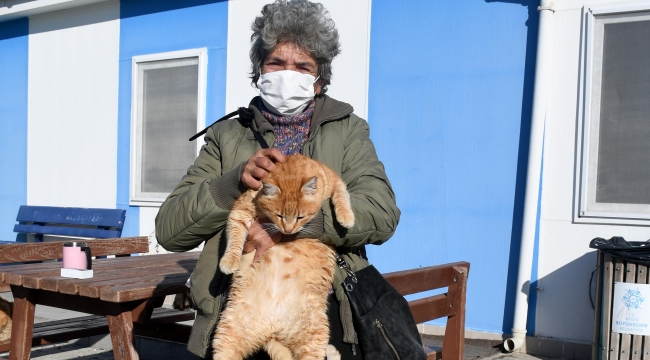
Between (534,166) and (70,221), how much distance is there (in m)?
5.49

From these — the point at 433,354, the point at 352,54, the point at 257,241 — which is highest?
the point at 352,54

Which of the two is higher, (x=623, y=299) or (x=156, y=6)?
(x=156, y=6)

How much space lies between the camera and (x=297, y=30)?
2555 mm

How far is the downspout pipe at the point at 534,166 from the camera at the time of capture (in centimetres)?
546

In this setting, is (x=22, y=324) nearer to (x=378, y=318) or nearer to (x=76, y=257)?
(x=76, y=257)

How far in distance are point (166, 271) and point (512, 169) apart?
298 cm

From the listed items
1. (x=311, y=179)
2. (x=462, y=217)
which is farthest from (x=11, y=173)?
(x=311, y=179)

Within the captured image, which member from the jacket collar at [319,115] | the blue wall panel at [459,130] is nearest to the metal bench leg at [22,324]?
the jacket collar at [319,115]

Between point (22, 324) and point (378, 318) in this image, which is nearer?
point (378, 318)

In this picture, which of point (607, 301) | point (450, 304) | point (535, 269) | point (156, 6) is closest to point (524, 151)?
point (535, 269)

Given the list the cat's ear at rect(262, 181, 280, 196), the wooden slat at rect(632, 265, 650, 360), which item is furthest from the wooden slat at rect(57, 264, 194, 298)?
the wooden slat at rect(632, 265, 650, 360)

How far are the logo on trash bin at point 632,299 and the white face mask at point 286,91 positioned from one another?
322cm

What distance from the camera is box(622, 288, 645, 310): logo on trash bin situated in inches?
186

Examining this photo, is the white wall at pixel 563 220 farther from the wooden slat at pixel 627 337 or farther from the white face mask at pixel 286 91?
the white face mask at pixel 286 91
